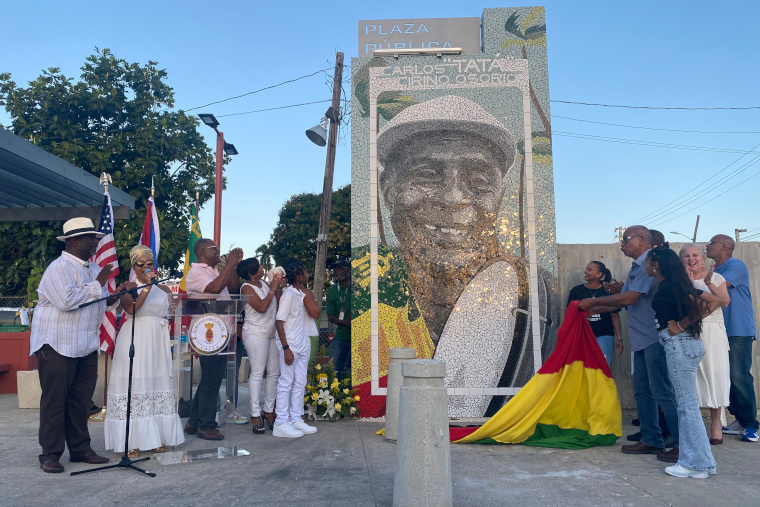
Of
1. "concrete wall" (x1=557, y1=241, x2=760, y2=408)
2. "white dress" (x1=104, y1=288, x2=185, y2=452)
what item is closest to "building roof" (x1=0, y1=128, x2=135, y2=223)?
"white dress" (x1=104, y1=288, x2=185, y2=452)

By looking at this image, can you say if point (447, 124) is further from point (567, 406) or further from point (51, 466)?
point (51, 466)

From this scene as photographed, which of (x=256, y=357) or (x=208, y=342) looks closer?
(x=208, y=342)

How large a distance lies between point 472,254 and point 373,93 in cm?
259

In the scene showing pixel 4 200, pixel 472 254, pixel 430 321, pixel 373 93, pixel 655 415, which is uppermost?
pixel 373 93

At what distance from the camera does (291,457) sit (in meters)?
5.03

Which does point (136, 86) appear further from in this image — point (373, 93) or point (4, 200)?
point (373, 93)

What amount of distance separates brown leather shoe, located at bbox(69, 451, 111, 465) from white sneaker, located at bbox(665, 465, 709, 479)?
4.82 m

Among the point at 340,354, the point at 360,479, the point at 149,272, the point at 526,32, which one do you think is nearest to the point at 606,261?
the point at 526,32

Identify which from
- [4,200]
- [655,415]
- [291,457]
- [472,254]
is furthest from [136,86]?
[655,415]

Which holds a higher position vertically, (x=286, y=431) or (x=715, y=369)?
(x=715, y=369)

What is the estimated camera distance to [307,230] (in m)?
34.3

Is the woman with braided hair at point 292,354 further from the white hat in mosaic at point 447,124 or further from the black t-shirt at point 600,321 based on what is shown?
the black t-shirt at point 600,321

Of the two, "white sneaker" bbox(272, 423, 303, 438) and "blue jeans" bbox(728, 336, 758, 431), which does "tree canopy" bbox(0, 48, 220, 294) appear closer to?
"white sneaker" bbox(272, 423, 303, 438)

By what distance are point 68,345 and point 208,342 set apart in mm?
1153
